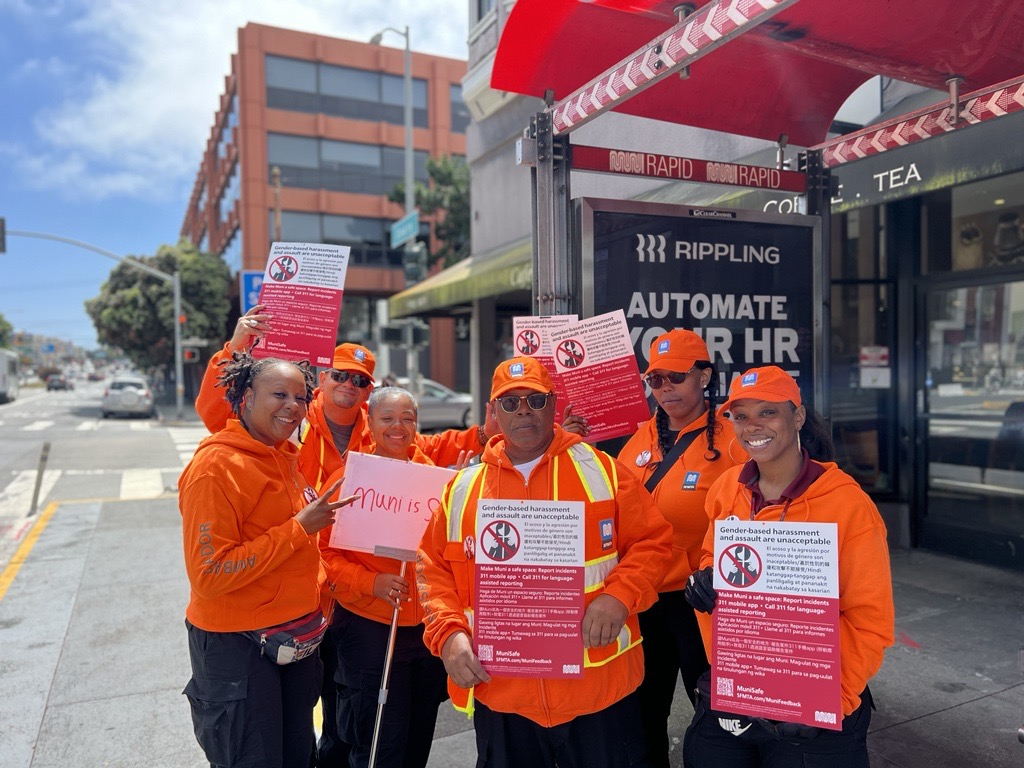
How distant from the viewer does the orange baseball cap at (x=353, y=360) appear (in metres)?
3.48

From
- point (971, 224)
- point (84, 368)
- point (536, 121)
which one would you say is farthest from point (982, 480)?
point (84, 368)

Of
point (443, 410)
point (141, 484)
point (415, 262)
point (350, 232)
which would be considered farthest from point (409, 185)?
point (350, 232)

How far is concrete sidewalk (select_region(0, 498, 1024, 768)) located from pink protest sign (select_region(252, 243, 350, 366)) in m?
2.05

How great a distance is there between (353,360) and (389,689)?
1.44 m

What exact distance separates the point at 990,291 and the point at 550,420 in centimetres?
556

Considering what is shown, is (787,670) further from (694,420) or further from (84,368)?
(84,368)

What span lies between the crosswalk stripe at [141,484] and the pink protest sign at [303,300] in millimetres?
9243

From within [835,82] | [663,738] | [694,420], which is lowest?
[663,738]

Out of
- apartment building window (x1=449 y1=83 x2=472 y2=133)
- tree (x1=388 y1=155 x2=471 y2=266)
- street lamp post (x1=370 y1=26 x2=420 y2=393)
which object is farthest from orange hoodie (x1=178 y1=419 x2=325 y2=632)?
apartment building window (x1=449 y1=83 x2=472 y2=133)

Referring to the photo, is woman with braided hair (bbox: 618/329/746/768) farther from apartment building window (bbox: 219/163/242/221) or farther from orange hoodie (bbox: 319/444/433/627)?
apartment building window (bbox: 219/163/242/221)

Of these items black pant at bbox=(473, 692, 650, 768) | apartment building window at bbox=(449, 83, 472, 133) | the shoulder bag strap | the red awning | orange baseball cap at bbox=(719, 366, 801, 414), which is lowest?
black pant at bbox=(473, 692, 650, 768)

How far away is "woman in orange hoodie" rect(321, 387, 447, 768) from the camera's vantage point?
2896mm

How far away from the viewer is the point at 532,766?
2.34 meters

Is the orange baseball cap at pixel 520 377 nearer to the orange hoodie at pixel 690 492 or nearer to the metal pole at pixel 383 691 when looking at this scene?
the orange hoodie at pixel 690 492
